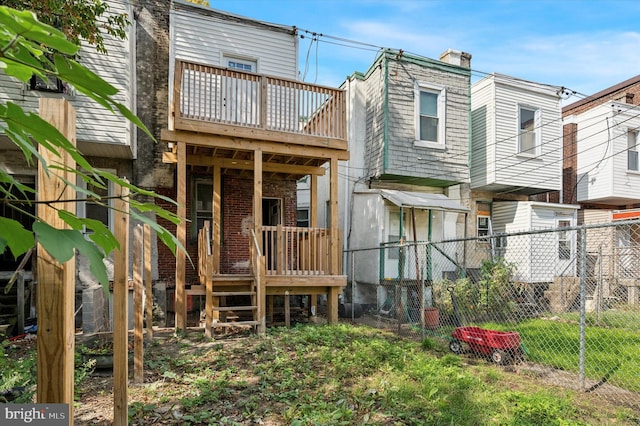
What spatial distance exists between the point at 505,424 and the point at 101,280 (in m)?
3.93

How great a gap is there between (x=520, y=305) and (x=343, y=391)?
6.62 m

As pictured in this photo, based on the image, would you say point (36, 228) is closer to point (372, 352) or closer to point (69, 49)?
point (69, 49)

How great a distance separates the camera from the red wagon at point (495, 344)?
597 centimetres

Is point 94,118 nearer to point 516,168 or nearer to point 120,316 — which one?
point 120,316

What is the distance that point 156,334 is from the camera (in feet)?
24.3

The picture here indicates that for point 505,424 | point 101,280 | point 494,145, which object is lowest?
point 505,424

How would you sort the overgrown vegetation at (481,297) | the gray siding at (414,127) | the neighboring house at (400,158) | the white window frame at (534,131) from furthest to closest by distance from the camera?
the white window frame at (534,131), the gray siding at (414,127), the neighboring house at (400,158), the overgrown vegetation at (481,297)

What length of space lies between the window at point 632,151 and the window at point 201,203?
53.1 ft

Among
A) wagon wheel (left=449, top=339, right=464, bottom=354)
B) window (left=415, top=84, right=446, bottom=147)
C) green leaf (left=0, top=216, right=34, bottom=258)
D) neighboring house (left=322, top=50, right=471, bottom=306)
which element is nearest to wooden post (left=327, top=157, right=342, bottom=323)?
wagon wheel (left=449, top=339, right=464, bottom=354)

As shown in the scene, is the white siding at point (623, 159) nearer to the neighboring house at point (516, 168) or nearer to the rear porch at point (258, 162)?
the neighboring house at point (516, 168)

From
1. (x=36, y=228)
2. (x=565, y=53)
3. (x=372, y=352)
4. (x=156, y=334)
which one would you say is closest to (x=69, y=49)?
(x=36, y=228)

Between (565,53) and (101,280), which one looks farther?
(565,53)

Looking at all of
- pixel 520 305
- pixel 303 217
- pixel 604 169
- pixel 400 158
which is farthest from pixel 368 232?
pixel 604 169

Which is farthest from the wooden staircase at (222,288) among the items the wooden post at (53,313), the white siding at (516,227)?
the white siding at (516,227)
